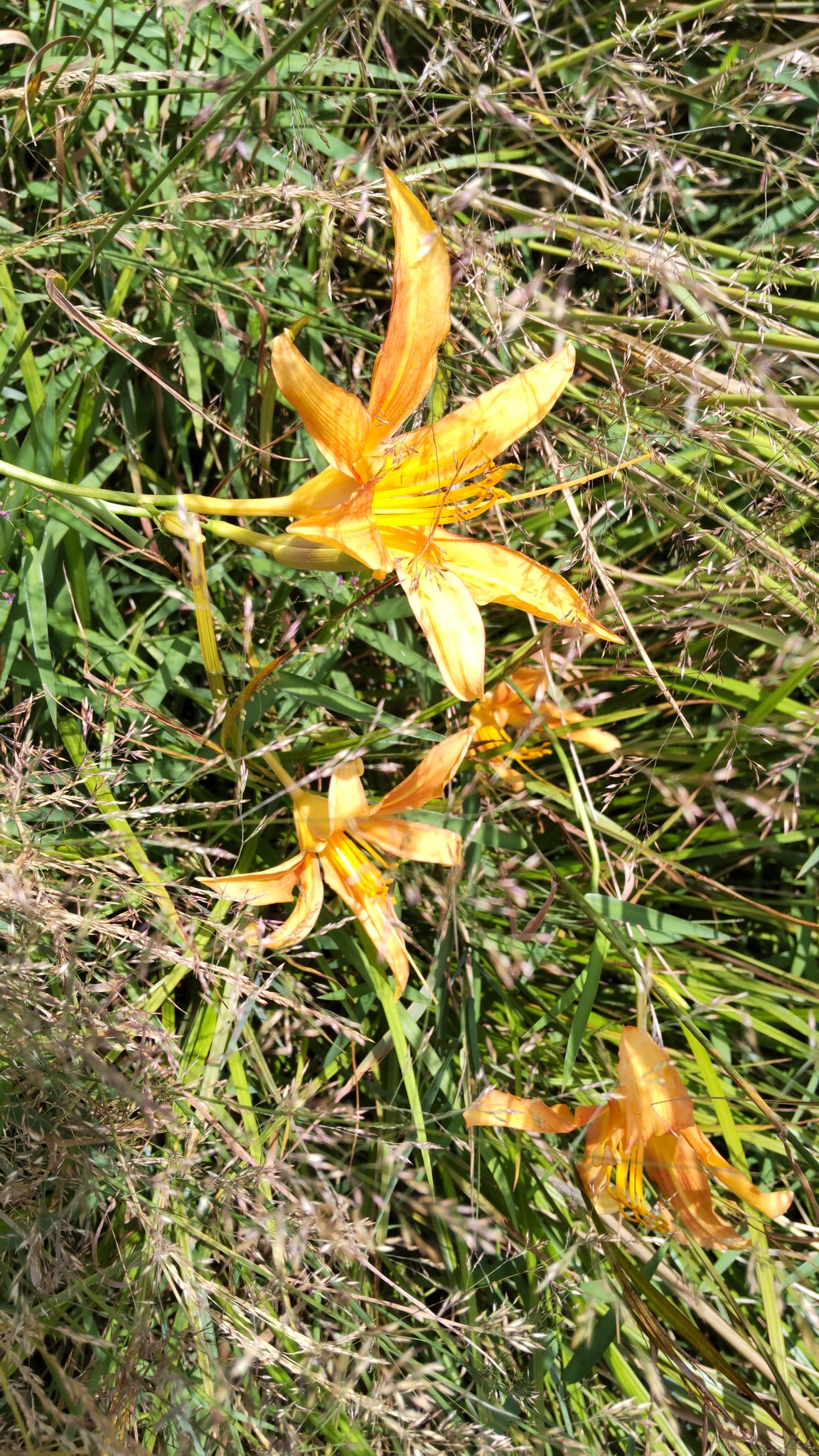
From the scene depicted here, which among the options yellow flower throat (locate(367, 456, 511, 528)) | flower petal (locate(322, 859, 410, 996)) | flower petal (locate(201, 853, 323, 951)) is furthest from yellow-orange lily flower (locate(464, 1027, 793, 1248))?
yellow flower throat (locate(367, 456, 511, 528))

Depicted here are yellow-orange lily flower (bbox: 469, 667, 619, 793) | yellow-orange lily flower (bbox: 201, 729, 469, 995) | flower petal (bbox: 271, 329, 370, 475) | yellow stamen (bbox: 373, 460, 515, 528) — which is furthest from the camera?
yellow-orange lily flower (bbox: 469, 667, 619, 793)

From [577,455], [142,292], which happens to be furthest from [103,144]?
[577,455]

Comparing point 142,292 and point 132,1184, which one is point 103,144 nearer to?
point 142,292

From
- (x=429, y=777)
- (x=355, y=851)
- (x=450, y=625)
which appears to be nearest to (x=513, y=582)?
(x=450, y=625)

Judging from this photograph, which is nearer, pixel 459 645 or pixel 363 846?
pixel 459 645

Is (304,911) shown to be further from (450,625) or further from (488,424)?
(488,424)

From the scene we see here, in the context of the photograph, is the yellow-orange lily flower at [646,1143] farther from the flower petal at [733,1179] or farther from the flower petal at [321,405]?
the flower petal at [321,405]

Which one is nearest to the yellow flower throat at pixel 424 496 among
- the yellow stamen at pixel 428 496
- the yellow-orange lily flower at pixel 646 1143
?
the yellow stamen at pixel 428 496

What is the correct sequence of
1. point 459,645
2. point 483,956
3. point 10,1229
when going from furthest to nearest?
point 483,956, point 10,1229, point 459,645

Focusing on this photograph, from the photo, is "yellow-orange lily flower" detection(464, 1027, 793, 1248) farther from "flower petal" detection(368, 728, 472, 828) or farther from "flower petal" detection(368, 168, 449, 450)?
"flower petal" detection(368, 168, 449, 450)
